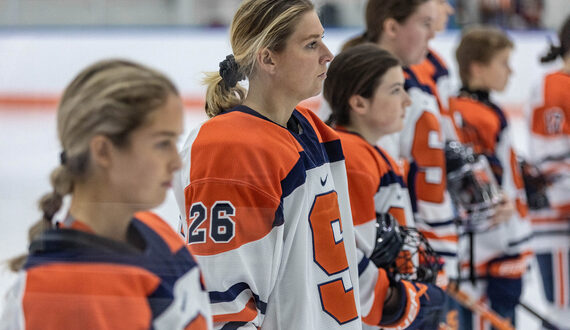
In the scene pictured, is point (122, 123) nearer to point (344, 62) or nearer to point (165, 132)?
point (165, 132)

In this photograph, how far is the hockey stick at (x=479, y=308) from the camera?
1962 mm

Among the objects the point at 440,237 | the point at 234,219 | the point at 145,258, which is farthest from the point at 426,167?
the point at 145,258

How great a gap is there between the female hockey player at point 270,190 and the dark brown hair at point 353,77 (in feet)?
0.85

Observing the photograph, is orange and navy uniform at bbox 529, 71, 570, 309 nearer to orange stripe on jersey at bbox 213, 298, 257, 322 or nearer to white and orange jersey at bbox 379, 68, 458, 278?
white and orange jersey at bbox 379, 68, 458, 278

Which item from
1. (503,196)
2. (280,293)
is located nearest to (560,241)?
(503,196)

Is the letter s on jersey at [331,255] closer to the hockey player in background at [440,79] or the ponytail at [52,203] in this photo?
the ponytail at [52,203]

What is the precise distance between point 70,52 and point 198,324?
1.70 ft

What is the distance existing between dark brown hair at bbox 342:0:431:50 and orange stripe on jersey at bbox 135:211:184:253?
103 centimetres

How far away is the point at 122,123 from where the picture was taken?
58 cm

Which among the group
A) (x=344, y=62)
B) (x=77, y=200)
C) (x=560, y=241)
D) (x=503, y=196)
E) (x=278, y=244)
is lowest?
(x=560, y=241)

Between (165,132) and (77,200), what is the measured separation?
0.29ft

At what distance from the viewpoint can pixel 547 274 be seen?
2.52 m

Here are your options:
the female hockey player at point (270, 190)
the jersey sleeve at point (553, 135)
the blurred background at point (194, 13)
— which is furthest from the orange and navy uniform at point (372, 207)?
the jersey sleeve at point (553, 135)

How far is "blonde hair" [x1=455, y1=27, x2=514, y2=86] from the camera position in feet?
7.66
